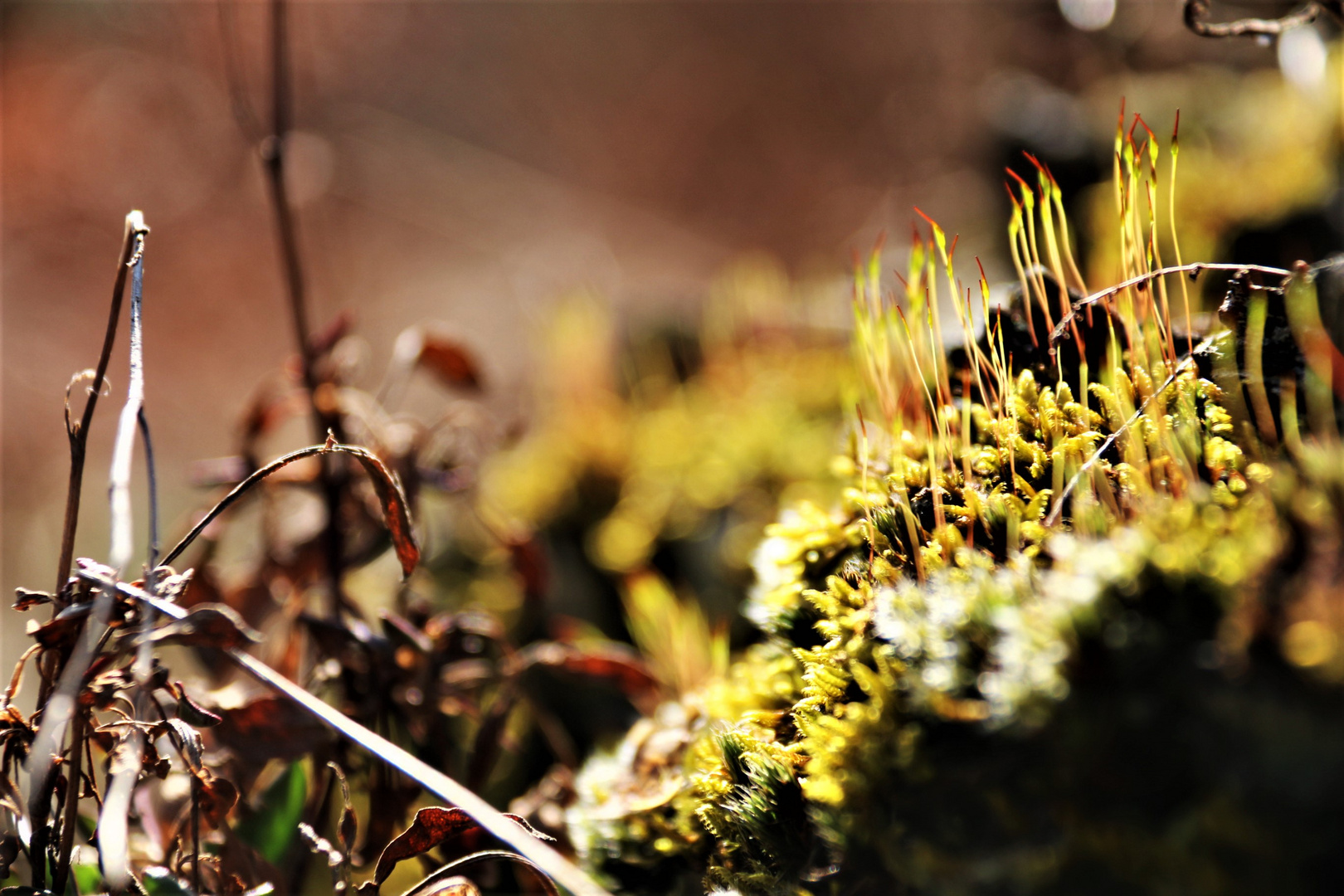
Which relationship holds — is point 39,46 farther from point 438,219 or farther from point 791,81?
point 791,81

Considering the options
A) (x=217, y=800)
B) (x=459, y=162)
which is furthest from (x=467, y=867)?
(x=459, y=162)

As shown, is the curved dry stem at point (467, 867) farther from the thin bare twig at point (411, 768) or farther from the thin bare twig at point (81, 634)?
the thin bare twig at point (81, 634)

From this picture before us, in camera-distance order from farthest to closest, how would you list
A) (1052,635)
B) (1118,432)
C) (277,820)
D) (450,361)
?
(450,361)
(277,820)
(1118,432)
(1052,635)

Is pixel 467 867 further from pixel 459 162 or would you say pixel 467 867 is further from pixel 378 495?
pixel 459 162

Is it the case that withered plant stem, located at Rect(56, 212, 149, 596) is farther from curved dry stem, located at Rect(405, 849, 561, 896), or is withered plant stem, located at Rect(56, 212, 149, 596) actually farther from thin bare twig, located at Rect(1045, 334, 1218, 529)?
thin bare twig, located at Rect(1045, 334, 1218, 529)

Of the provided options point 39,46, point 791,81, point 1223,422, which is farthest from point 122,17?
point 1223,422

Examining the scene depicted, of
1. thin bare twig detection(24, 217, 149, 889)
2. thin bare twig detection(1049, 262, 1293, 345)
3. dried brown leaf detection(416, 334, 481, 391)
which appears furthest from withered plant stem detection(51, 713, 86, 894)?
thin bare twig detection(1049, 262, 1293, 345)
